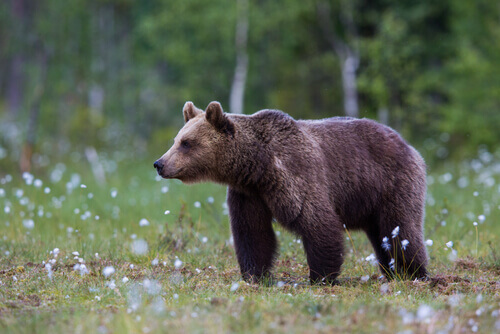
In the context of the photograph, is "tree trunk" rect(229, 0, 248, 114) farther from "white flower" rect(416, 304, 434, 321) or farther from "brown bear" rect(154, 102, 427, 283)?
"white flower" rect(416, 304, 434, 321)

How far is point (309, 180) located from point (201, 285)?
4.82 feet

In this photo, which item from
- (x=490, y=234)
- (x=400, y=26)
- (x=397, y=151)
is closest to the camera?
(x=397, y=151)

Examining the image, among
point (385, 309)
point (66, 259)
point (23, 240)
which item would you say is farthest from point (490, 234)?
point (23, 240)

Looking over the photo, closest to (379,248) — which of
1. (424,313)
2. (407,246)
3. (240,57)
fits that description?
(407,246)

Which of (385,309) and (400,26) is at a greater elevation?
Answer: (400,26)

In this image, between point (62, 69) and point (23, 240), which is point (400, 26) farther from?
point (23, 240)

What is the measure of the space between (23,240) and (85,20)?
18.3 meters

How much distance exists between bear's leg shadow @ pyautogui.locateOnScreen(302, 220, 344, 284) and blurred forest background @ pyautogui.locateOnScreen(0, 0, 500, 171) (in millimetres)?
12286

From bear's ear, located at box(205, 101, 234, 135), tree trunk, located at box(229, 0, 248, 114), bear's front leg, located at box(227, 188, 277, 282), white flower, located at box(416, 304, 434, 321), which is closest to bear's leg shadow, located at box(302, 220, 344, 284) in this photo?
bear's front leg, located at box(227, 188, 277, 282)

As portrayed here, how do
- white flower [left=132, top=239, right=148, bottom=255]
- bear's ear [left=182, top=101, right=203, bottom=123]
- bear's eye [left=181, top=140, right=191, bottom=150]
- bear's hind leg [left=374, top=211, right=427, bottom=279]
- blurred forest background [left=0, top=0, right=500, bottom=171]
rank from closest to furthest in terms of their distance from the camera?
bear's eye [left=181, top=140, right=191, bottom=150]
bear's hind leg [left=374, top=211, right=427, bottom=279]
bear's ear [left=182, top=101, right=203, bottom=123]
white flower [left=132, top=239, right=148, bottom=255]
blurred forest background [left=0, top=0, right=500, bottom=171]

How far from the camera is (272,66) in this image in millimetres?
23891

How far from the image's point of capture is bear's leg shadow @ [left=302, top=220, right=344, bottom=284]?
216 inches

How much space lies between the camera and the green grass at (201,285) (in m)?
3.83

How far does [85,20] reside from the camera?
934 inches
